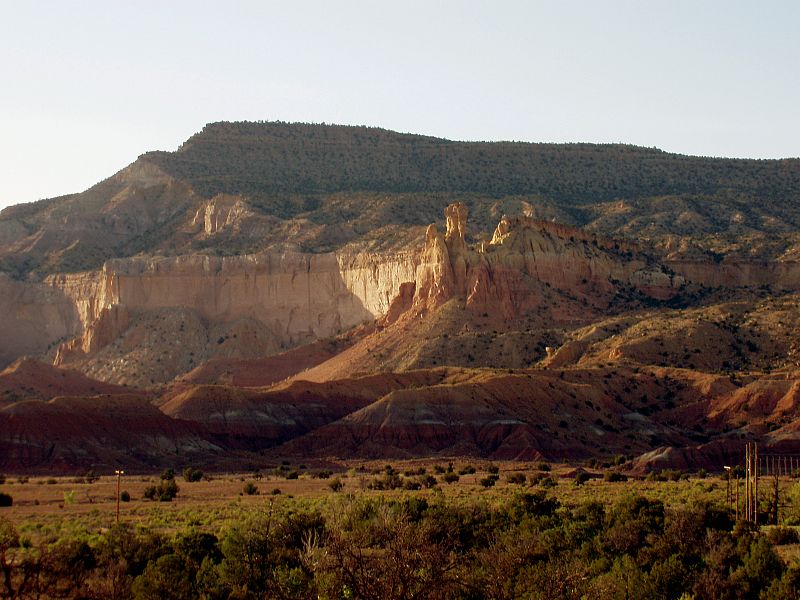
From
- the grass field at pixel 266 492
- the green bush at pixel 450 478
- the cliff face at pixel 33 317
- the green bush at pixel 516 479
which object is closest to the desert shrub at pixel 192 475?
the grass field at pixel 266 492

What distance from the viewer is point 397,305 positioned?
117312 mm

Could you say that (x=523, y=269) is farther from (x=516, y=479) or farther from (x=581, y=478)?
(x=581, y=478)

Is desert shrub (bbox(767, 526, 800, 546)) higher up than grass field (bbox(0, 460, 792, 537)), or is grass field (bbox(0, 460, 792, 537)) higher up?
desert shrub (bbox(767, 526, 800, 546))

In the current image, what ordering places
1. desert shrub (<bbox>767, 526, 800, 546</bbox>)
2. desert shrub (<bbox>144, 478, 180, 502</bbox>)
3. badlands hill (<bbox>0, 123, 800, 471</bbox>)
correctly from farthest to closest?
badlands hill (<bbox>0, 123, 800, 471</bbox>)
desert shrub (<bbox>144, 478, 180, 502</bbox>)
desert shrub (<bbox>767, 526, 800, 546</bbox>)

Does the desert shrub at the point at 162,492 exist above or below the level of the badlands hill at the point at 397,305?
below

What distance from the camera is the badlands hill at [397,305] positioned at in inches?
3359

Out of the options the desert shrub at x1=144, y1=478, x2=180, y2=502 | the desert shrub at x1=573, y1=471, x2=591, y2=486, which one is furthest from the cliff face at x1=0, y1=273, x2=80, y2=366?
the desert shrub at x1=144, y1=478, x2=180, y2=502

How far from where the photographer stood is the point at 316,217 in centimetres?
15150

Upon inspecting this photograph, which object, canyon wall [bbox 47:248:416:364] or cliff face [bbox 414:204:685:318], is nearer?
cliff face [bbox 414:204:685:318]

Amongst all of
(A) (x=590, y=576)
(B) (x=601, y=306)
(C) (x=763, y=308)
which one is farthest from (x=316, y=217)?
(A) (x=590, y=576)

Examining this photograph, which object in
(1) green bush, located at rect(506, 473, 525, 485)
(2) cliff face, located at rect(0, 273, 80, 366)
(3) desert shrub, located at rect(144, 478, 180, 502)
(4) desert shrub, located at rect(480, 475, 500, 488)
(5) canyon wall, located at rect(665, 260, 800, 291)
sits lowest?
(1) green bush, located at rect(506, 473, 525, 485)

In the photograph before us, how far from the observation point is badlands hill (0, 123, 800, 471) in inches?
3359

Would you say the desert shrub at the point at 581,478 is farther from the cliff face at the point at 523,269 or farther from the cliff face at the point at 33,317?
the cliff face at the point at 33,317

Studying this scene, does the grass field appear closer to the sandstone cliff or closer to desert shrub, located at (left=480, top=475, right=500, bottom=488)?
desert shrub, located at (left=480, top=475, right=500, bottom=488)
